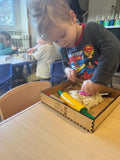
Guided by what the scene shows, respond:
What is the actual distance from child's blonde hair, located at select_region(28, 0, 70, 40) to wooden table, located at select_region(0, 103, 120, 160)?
39cm

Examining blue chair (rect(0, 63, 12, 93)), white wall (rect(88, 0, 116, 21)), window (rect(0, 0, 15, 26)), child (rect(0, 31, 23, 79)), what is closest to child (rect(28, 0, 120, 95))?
blue chair (rect(0, 63, 12, 93))

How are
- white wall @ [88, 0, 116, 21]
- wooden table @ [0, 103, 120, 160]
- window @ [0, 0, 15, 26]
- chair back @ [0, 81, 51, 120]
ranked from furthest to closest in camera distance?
white wall @ [88, 0, 116, 21], window @ [0, 0, 15, 26], chair back @ [0, 81, 51, 120], wooden table @ [0, 103, 120, 160]

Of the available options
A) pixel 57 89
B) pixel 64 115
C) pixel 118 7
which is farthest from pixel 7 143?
pixel 118 7

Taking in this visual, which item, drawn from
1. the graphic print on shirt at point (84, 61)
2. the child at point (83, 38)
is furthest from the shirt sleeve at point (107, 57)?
the graphic print on shirt at point (84, 61)

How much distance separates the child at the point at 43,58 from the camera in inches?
64.6

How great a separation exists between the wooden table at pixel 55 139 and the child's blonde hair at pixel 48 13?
0.39m

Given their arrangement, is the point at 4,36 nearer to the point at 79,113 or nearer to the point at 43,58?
the point at 43,58

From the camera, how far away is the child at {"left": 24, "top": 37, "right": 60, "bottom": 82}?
5.39ft

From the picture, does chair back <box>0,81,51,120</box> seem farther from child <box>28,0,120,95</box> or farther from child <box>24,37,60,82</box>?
child <box>24,37,60,82</box>

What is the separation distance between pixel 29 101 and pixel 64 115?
1.11 ft

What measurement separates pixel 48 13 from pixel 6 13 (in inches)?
84.1

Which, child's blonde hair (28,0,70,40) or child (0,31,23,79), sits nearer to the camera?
child's blonde hair (28,0,70,40)

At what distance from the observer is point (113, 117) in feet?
1.55

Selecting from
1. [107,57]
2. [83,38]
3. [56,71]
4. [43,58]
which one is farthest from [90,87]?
[43,58]
